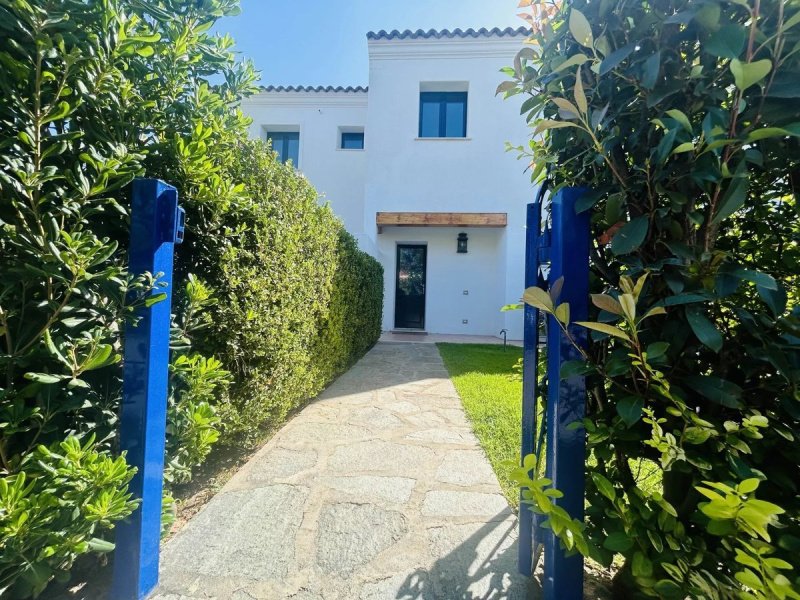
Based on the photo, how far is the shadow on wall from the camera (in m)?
1.27

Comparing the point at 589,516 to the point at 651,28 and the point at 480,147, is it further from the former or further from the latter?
the point at 480,147

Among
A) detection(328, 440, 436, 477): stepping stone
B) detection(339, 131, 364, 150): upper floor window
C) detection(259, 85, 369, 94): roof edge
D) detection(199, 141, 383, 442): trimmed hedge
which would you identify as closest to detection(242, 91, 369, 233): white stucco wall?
detection(259, 85, 369, 94): roof edge

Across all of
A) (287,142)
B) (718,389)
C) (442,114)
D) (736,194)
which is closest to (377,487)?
(718,389)

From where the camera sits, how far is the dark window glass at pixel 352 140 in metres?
10.4

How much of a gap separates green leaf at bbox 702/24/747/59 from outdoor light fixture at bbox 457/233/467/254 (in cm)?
856

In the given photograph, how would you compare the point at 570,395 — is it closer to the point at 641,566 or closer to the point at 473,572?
the point at 641,566

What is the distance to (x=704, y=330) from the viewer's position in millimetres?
664

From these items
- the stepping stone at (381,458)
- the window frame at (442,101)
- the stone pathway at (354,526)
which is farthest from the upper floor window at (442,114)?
the stepping stone at (381,458)

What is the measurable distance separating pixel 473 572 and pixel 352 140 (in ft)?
35.8

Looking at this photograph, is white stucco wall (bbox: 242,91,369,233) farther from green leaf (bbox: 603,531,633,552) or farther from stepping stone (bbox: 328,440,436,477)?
green leaf (bbox: 603,531,633,552)

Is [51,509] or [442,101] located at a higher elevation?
[442,101]

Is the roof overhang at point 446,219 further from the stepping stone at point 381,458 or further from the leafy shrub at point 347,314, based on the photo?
the stepping stone at point 381,458

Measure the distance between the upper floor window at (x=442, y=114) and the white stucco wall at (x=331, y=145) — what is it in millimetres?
2158

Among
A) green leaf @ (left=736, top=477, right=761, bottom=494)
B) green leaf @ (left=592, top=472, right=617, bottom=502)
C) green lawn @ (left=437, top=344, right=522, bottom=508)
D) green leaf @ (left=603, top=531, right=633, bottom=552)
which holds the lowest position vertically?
green lawn @ (left=437, top=344, right=522, bottom=508)
